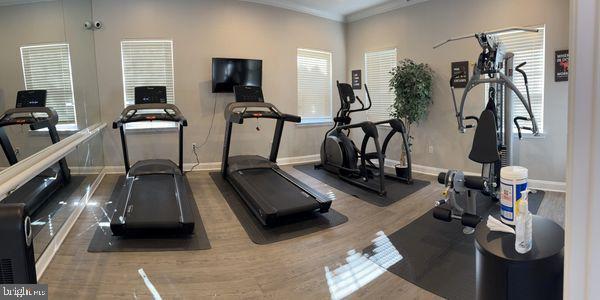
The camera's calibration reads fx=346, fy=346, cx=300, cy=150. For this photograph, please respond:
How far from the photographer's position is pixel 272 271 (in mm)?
2629

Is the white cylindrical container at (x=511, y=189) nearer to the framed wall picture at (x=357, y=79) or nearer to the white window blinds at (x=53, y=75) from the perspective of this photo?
the white window blinds at (x=53, y=75)

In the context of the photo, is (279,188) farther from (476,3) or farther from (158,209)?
(476,3)

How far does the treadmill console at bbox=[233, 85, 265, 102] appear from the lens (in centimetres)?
532

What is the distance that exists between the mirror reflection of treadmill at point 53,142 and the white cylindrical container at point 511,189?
249 centimetres

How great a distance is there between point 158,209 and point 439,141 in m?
4.41

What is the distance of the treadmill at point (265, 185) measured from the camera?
3529mm

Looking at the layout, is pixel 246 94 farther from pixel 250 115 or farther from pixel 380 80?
pixel 380 80

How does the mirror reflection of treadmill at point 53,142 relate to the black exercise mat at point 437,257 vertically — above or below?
above

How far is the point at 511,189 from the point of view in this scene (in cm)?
121

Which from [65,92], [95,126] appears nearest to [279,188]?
[65,92]

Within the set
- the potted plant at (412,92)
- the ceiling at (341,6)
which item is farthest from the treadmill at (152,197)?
the potted plant at (412,92)

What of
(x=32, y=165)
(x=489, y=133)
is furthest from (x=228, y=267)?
(x=489, y=133)

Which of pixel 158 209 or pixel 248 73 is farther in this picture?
pixel 248 73

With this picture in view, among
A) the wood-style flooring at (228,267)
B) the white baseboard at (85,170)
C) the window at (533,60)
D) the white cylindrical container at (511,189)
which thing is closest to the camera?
the white cylindrical container at (511,189)
